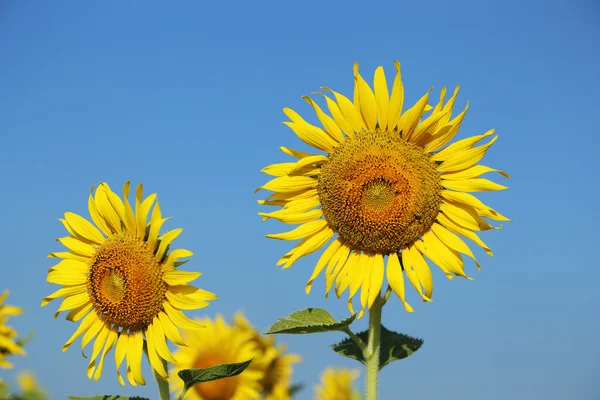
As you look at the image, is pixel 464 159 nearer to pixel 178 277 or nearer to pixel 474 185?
pixel 474 185

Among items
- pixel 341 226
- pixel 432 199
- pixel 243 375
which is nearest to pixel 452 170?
pixel 432 199

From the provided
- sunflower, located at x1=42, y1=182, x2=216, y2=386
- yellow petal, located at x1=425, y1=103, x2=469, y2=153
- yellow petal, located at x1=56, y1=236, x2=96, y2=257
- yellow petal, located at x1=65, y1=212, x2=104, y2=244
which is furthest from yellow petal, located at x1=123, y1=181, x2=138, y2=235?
yellow petal, located at x1=425, y1=103, x2=469, y2=153

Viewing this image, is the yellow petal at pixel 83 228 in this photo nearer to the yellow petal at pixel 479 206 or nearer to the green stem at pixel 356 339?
the green stem at pixel 356 339

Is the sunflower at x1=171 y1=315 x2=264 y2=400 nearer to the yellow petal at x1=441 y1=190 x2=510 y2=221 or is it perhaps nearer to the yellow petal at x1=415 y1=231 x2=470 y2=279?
the yellow petal at x1=415 y1=231 x2=470 y2=279

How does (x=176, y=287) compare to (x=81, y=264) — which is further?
(x=81, y=264)

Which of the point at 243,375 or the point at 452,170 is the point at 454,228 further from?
the point at 243,375

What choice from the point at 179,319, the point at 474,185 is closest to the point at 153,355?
the point at 179,319

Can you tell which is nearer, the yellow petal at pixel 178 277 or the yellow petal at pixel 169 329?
the yellow petal at pixel 178 277

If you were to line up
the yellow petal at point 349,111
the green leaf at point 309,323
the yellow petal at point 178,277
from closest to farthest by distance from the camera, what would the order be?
the green leaf at point 309,323 → the yellow petal at point 178,277 → the yellow petal at point 349,111

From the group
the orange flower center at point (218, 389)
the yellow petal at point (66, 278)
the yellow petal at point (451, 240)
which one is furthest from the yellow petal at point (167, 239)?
the orange flower center at point (218, 389)
